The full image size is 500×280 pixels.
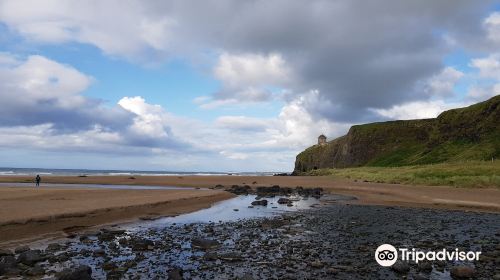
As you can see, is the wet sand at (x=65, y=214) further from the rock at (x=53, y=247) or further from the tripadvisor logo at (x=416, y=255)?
the tripadvisor logo at (x=416, y=255)

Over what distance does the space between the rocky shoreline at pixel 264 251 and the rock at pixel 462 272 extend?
0.12 feet

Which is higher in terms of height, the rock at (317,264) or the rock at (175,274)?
the rock at (175,274)

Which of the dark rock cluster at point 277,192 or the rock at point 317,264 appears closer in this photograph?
the rock at point 317,264

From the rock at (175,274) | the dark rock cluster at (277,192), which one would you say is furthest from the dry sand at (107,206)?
the rock at (175,274)

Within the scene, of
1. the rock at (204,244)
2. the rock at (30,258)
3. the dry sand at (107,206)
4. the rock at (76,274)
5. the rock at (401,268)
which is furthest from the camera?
the dry sand at (107,206)

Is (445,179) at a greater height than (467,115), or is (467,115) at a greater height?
(467,115)

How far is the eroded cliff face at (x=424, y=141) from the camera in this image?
102312 millimetres

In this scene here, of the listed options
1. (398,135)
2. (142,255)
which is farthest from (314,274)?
(398,135)

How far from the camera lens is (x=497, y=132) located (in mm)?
99938

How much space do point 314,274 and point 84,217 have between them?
1889 centimetres

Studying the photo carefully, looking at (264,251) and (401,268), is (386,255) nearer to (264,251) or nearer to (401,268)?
(401,268)

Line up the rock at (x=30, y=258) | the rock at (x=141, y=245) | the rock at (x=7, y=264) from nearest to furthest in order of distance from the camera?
Result: the rock at (x=7, y=264) < the rock at (x=30, y=258) < the rock at (x=141, y=245)

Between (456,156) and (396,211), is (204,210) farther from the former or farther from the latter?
(456,156)

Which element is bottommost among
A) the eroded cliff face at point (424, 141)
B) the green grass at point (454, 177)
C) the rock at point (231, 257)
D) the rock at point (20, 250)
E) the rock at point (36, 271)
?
the rock at point (231, 257)
